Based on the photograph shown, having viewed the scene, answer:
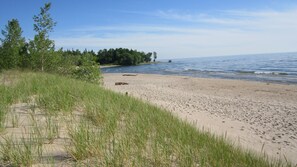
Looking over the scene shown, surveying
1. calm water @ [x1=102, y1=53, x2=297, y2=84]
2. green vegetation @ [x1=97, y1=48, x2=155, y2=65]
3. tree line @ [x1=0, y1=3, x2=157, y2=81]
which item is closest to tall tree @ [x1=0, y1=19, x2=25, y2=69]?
tree line @ [x1=0, y1=3, x2=157, y2=81]

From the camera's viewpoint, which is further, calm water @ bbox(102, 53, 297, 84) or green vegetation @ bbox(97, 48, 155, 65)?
green vegetation @ bbox(97, 48, 155, 65)

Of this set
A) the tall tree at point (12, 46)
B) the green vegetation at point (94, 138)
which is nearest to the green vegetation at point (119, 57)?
the tall tree at point (12, 46)

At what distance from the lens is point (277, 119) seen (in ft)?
39.1

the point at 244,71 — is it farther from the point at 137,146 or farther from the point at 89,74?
the point at 137,146

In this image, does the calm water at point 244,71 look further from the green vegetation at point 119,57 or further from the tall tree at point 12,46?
the green vegetation at point 119,57

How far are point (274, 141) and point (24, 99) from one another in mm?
8228

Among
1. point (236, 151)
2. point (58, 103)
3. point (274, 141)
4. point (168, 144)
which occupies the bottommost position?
point (274, 141)

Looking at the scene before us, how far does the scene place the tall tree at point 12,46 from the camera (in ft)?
67.3

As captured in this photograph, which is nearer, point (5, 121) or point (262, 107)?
point (5, 121)

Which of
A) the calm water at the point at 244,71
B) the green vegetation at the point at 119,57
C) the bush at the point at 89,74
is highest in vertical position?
the green vegetation at the point at 119,57

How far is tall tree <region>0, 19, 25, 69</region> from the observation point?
20.5m

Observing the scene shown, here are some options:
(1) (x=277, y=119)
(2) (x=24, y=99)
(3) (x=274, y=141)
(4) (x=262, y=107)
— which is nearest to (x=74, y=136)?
(2) (x=24, y=99)

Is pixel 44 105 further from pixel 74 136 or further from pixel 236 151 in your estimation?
pixel 236 151

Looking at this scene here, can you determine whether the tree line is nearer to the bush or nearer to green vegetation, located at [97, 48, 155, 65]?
the bush
